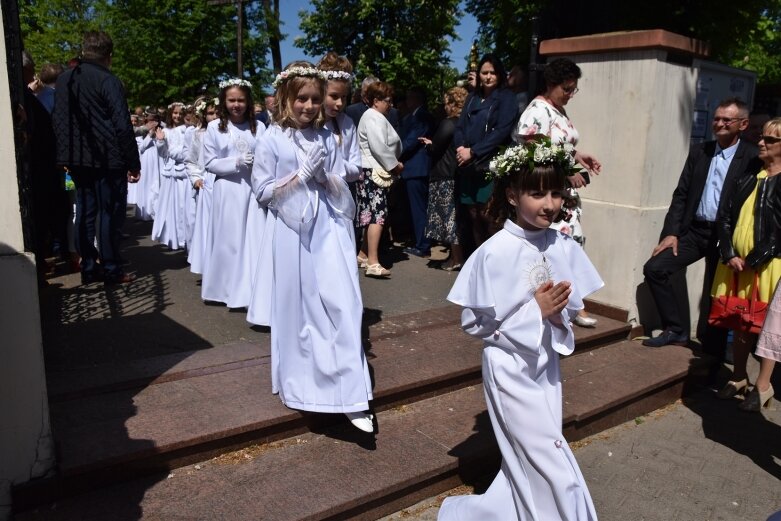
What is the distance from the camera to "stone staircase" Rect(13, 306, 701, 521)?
351 cm

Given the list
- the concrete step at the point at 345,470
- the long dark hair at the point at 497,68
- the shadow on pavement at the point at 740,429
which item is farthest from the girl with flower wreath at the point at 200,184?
the shadow on pavement at the point at 740,429

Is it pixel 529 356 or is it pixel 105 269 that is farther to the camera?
pixel 105 269

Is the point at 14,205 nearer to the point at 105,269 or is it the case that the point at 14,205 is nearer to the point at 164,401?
the point at 164,401

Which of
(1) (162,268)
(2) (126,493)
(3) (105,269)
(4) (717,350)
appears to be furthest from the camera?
(1) (162,268)

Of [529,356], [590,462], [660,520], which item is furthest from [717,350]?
[529,356]

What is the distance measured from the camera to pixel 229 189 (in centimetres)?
661

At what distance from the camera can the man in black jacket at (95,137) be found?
6.81 m

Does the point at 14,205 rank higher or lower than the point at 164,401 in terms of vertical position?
higher

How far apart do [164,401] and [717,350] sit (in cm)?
465

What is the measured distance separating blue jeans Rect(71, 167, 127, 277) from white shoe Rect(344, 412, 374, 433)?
398cm

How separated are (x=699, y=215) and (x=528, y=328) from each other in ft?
11.8

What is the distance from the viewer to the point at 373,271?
7.88 metres

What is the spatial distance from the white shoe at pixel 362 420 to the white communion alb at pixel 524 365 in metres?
0.86

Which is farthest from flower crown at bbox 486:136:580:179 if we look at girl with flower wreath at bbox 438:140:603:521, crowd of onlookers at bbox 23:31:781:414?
crowd of onlookers at bbox 23:31:781:414
